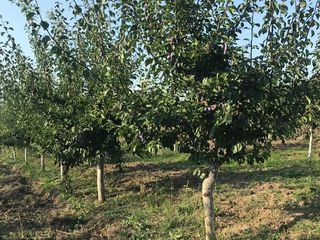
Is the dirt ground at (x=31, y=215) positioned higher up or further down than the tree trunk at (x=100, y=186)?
further down

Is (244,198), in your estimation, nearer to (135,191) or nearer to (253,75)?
(135,191)

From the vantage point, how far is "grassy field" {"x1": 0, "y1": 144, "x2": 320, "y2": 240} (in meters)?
9.49

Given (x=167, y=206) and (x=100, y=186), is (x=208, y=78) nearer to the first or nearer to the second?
(x=167, y=206)

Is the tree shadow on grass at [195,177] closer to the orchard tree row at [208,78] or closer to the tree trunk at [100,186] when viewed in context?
the tree trunk at [100,186]

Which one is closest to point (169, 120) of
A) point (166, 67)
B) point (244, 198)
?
point (166, 67)

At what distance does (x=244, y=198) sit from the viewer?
1154 cm

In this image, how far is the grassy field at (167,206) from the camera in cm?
949

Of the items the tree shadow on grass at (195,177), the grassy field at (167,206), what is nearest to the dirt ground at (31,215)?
the grassy field at (167,206)

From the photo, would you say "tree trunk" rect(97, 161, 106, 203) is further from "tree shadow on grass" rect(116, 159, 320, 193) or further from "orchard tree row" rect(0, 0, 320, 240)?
"orchard tree row" rect(0, 0, 320, 240)

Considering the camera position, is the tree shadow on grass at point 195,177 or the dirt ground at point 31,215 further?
the tree shadow on grass at point 195,177

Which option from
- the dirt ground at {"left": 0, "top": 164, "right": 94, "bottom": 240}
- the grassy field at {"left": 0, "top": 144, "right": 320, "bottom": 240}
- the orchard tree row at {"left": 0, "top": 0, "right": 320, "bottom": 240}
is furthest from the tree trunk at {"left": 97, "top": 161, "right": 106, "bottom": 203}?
the orchard tree row at {"left": 0, "top": 0, "right": 320, "bottom": 240}

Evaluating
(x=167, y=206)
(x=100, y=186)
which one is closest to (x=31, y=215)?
(x=100, y=186)

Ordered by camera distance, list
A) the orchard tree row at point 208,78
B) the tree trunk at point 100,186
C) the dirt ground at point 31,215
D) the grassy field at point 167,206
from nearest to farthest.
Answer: the orchard tree row at point 208,78 < the grassy field at point 167,206 < the dirt ground at point 31,215 < the tree trunk at point 100,186

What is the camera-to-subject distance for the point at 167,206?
1177cm
